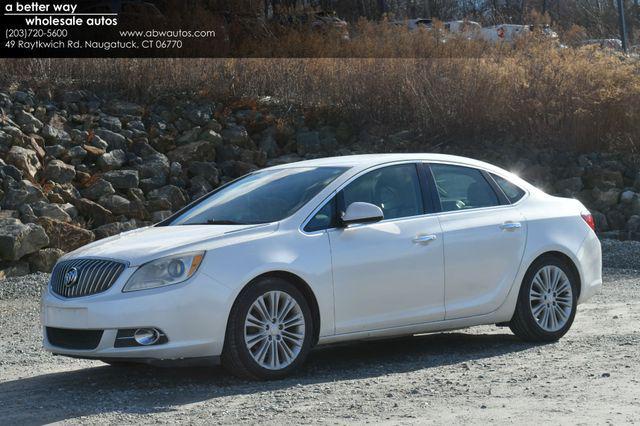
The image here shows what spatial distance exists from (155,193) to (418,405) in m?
14.4

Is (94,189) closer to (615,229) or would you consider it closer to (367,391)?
(615,229)

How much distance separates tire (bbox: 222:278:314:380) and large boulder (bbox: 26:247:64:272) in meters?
9.54

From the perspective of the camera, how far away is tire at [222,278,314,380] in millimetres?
8164

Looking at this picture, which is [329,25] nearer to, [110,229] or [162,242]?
[110,229]

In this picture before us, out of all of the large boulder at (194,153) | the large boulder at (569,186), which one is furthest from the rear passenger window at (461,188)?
the large boulder at (569,186)

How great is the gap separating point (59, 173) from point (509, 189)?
40.8 feet

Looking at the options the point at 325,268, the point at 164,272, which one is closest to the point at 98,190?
the point at 325,268

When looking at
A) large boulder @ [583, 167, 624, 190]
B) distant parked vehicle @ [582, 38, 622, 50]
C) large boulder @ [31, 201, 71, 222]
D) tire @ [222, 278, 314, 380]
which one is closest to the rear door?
tire @ [222, 278, 314, 380]

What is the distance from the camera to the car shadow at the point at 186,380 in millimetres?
7605

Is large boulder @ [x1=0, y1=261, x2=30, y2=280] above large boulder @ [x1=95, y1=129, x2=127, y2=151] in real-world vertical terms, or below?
below

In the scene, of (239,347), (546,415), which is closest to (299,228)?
(239,347)

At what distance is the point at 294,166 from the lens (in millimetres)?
9734

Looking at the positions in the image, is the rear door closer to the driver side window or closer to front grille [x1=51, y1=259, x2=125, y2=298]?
the driver side window

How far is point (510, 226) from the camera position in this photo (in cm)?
972
